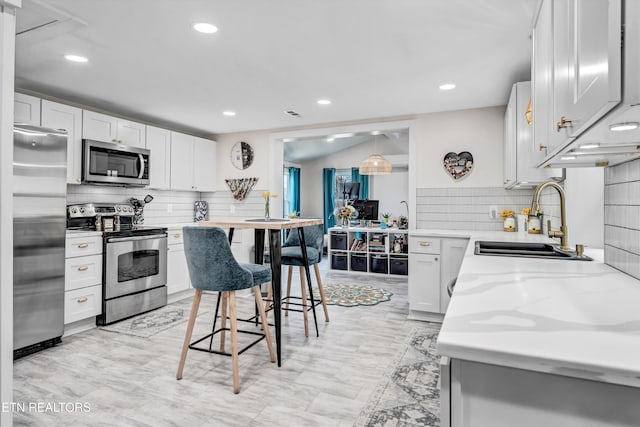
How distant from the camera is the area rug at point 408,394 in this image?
6.40ft

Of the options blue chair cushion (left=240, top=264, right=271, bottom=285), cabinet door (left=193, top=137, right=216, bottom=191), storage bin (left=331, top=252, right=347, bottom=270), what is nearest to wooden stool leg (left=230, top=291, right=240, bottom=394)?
blue chair cushion (left=240, top=264, right=271, bottom=285)

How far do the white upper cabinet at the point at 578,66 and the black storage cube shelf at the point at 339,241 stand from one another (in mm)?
4802

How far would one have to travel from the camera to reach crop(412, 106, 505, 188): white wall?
394 cm

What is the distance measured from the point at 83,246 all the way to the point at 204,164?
7.19 feet

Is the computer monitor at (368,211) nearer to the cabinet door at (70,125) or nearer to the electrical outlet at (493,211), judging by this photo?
the electrical outlet at (493,211)

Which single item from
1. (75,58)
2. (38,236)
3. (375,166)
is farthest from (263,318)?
(375,166)

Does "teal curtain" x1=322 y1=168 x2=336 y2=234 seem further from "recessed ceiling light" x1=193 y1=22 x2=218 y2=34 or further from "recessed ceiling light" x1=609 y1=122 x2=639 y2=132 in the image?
"recessed ceiling light" x1=609 y1=122 x2=639 y2=132

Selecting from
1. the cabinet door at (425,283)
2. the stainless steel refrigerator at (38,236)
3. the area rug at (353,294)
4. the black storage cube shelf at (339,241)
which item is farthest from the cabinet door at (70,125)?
the black storage cube shelf at (339,241)

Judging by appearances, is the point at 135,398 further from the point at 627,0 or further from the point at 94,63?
the point at 627,0

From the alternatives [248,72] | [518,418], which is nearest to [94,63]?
[248,72]

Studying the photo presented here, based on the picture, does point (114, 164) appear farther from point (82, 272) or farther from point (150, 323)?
point (150, 323)

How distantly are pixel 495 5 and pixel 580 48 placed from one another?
1332 mm

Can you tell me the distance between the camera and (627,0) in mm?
667

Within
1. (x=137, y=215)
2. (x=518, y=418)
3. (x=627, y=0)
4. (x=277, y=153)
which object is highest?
(x=277, y=153)
